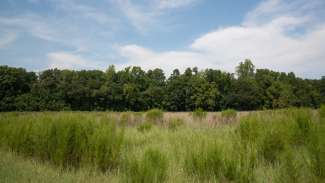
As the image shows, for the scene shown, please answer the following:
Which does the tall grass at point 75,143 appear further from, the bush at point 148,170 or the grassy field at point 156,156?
the bush at point 148,170

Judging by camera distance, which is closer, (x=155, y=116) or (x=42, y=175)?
(x=42, y=175)

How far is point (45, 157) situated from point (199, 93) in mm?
41271

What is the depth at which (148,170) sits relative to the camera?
3.26 m

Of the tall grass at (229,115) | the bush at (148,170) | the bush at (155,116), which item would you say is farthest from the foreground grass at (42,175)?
the tall grass at (229,115)

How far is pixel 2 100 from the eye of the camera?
1464 inches

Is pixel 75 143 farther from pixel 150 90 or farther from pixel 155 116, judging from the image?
pixel 150 90

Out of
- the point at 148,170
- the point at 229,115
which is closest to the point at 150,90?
the point at 229,115

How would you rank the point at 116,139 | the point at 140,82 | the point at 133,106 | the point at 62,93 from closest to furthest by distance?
the point at 116,139 < the point at 62,93 < the point at 133,106 < the point at 140,82

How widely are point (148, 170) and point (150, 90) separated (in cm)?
4066

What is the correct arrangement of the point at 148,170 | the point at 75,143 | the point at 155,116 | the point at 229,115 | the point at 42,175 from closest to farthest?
the point at 148,170, the point at 42,175, the point at 75,143, the point at 229,115, the point at 155,116

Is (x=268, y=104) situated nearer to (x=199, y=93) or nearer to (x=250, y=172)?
(x=199, y=93)

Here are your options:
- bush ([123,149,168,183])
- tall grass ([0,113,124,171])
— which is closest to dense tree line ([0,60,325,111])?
tall grass ([0,113,124,171])

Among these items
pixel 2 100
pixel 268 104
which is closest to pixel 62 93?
pixel 2 100

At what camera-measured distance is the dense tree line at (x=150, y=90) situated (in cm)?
4019
